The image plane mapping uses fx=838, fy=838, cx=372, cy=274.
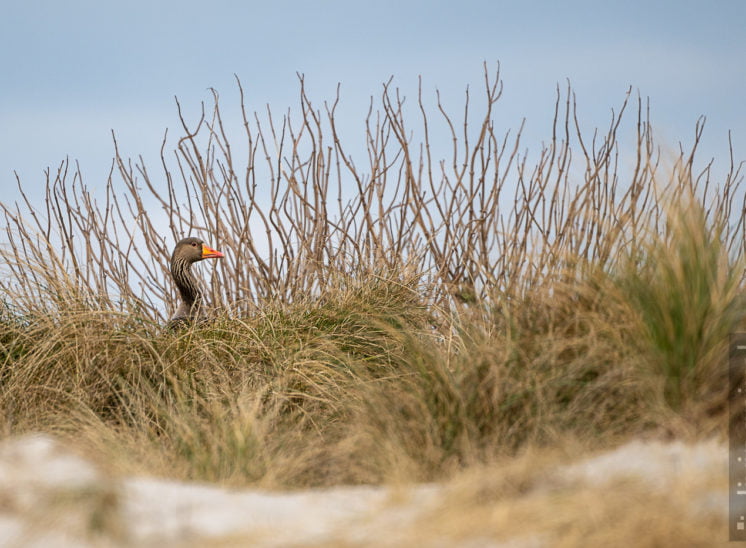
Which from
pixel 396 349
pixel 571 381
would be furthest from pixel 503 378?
pixel 396 349

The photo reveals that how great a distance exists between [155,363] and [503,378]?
206 cm

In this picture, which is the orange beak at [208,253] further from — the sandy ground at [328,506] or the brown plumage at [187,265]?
the sandy ground at [328,506]

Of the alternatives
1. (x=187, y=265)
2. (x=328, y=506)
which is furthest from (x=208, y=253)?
(x=328, y=506)

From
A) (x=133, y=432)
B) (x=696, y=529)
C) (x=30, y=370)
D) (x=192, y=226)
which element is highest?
(x=192, y=226)

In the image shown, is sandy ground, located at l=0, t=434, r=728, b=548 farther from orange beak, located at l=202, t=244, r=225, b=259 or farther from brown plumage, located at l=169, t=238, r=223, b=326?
orange beak, located at l=202, t=244, r=225, b=259

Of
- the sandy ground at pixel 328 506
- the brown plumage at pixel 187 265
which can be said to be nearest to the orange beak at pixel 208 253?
the brown plumage at pixel 187 265

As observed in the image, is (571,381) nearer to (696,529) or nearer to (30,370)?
(696,529)

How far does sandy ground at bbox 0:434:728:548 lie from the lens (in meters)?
2.22

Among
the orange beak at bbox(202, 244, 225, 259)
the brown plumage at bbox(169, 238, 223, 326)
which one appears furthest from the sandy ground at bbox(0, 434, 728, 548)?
the orange beak at bbox(202, 244, 225, 259)

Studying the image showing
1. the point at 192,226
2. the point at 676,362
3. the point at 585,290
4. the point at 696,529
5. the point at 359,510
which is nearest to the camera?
the point at 696,529

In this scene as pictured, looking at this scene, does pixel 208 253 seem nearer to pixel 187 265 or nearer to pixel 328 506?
pixel 187 265

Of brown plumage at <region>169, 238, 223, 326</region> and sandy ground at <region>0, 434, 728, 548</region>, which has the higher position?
brown plumage at <region>169, 238, 223, 326</region>

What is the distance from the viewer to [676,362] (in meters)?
2.88

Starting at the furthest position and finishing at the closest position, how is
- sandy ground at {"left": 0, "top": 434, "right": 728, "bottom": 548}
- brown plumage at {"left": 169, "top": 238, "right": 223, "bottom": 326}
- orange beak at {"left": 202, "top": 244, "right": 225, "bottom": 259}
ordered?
orange beak at {"left": 202, "top": 244, "right": 225, "bottom": 259} → brown plumage at {"left": 169, "top": 238, "right": 223, "bottom": 326} → sandy ground at {"left": 0, "top": 434, "right": 728, "bottom": 548}
